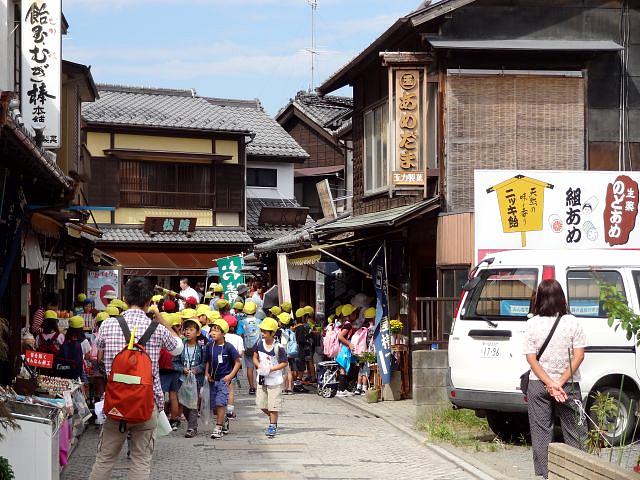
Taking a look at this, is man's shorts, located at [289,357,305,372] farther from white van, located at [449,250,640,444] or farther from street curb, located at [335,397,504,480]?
white van, located at [449,250,640,444]

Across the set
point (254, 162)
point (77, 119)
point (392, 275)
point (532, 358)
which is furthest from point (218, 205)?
point (532, 358)

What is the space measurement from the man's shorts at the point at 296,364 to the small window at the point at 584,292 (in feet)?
32.7

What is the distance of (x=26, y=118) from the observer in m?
16.3

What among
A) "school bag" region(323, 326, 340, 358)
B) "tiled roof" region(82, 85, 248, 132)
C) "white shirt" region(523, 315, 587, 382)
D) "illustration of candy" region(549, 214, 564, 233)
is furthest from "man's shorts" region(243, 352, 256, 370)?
"tiled roof" region(82, 85, 248, 132)

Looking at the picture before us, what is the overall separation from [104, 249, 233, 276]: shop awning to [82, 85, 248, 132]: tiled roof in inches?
197

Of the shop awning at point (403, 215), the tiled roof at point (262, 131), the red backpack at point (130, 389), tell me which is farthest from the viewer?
the tiled roof at point (262, 131)

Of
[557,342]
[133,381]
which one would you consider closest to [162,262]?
[133,381]

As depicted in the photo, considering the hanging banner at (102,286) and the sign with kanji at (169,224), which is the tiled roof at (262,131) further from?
the hanging banner at (102,286)

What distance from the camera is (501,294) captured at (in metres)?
13.3

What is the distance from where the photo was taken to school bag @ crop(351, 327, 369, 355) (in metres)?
20.8

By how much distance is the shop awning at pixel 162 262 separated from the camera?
3950 centimetres

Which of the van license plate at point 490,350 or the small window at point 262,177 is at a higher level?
the small window at point 262,177

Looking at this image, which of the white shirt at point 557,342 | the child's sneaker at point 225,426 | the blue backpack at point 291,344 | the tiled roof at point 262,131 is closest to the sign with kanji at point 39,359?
the child's sneaker at point 225,426

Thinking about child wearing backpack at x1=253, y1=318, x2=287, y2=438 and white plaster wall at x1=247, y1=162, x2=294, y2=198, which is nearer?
child wearing backpack at x1=253, y1=318, x2=287, y2=438
